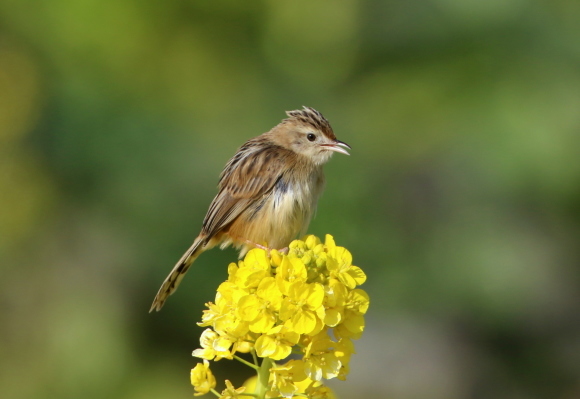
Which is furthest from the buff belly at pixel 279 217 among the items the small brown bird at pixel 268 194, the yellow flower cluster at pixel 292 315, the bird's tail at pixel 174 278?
the yellow flower cluster at pixel 292 315

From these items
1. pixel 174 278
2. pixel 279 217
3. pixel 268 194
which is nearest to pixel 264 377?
pixel 174 278

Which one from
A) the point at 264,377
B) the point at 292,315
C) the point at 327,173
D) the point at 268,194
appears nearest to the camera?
the point at 292,315

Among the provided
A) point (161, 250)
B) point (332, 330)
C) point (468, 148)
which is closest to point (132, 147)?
point (161, 250)

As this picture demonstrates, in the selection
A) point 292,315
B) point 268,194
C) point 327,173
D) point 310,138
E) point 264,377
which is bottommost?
point 264,377

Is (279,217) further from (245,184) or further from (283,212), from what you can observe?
(245,184)

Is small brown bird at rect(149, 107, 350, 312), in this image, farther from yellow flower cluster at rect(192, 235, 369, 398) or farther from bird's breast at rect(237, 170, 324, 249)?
yellow flower cluster at rect(192, 235, 369, 398)

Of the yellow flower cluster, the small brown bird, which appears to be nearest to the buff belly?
the small brown bird

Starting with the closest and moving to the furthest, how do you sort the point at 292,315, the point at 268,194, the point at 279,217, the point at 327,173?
the point at 292,315
the point at 279,217
the point at 268,194
the point at 327,173
